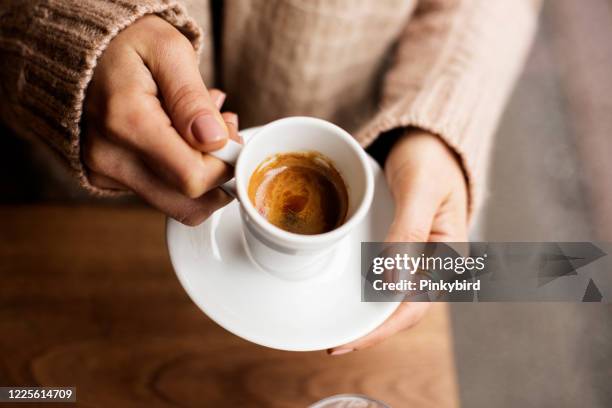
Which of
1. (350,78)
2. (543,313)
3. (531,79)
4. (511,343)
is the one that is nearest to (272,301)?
(350,78)

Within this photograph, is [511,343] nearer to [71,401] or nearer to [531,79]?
[531,79]

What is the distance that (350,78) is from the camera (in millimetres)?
785

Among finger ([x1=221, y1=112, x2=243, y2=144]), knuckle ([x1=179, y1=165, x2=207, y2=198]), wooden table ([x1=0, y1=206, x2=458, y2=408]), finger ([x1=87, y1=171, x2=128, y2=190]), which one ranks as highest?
finger ([x1=221, y1=112, x2=243, y2=144])

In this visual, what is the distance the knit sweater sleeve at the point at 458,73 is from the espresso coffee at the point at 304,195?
12 cm

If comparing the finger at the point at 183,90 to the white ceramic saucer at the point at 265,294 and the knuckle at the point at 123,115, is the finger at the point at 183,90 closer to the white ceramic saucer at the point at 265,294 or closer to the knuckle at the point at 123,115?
the knuckle at the point at 123,115

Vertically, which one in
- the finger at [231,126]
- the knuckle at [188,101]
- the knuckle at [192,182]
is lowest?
the knuckle at [192,182]

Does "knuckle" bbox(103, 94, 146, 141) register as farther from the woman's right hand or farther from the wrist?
the wrist

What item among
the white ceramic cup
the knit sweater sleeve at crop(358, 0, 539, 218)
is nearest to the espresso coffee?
the white ceramic cup

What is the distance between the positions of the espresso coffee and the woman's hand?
77 millimetres

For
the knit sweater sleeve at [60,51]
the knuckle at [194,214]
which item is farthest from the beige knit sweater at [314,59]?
the knuckle at [194,214]

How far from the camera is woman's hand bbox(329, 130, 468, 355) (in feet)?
1.83

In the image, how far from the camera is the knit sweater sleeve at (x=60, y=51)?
0.46 metres

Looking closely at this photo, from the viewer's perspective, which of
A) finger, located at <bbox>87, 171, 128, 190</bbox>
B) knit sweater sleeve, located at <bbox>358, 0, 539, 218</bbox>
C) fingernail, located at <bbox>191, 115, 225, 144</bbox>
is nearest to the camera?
fingernail, located at <bbox>191, 115, 225, 144</bbox>

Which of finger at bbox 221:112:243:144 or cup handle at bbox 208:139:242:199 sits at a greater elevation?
finger at bbox 221:112:243:144
